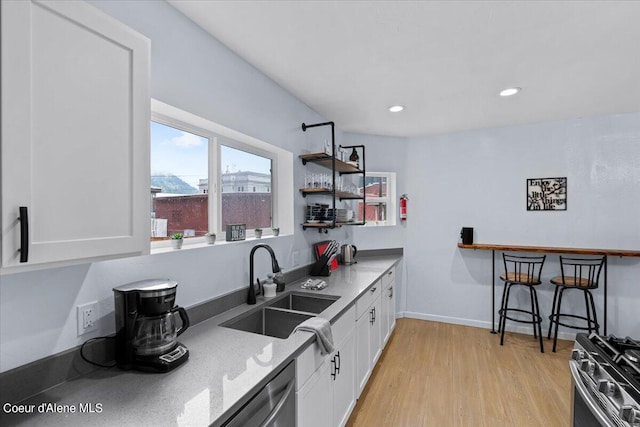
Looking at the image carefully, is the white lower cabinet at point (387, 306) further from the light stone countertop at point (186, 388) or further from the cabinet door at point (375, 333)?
the light stone countertop at point (186, 388)

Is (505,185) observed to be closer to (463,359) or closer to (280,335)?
(463,359)

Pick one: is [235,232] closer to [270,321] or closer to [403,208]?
[270,321]

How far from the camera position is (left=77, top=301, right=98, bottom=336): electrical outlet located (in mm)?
1144

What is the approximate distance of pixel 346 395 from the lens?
201 cm

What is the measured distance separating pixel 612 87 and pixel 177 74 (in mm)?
3332

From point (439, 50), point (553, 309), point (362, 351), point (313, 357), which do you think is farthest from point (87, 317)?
point (553, 309)

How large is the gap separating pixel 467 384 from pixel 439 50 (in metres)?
2.64

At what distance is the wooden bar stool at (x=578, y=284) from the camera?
3092mm

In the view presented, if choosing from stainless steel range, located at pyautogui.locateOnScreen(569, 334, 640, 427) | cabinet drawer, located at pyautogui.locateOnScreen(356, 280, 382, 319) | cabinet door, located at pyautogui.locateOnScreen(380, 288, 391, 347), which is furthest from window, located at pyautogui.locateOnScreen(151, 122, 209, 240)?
stainless steel range, located at pyautogui.locateOnScreen(569, 334, 640, 427)

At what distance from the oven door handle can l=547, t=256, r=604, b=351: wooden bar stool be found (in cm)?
201

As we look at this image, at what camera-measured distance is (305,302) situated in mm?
2223

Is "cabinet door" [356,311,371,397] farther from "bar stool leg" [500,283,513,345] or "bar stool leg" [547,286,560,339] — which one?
"bar stool leg" [547,286,560,339]

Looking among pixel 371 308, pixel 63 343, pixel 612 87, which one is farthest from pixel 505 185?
pixel 63 343

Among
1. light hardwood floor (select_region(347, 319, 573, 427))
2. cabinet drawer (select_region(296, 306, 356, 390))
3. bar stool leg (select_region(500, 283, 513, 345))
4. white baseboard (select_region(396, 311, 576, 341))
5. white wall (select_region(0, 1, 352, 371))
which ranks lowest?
light hardwood floor (select_region(347, 319, 573, 427))
